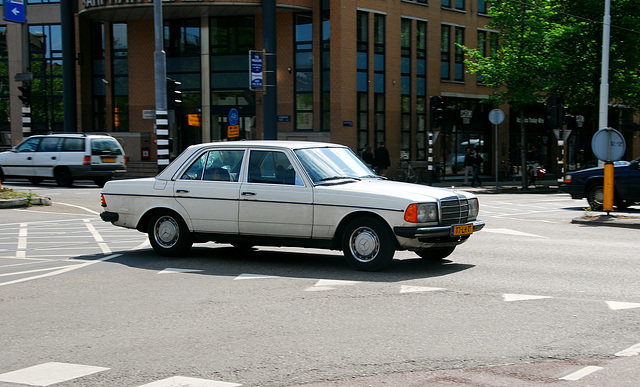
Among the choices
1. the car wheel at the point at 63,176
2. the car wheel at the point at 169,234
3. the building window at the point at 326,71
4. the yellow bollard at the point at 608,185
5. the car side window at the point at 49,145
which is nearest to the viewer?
the car wheel at the point at 169,234

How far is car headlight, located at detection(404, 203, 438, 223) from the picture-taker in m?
9.10

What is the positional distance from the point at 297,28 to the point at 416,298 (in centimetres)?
2983

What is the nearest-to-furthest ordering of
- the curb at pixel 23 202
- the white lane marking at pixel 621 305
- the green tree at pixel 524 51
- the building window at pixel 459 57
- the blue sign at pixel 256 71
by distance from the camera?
the white lane marking at pixel 621 305
the curb at pixel 23 202
the blue sign at pixel 256 71
the green tree at pixel 524 51
the building window at pixel 459 57

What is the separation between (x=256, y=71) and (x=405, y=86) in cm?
869

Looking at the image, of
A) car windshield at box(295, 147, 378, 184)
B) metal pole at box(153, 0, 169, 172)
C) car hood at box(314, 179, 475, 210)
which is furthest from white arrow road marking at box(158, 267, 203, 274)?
metal pole at box(153, 0, 169, 172)

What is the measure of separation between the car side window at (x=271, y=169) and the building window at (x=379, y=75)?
26758 millimetres

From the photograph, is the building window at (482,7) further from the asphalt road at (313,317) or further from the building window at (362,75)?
the asphalt road at (313,317)

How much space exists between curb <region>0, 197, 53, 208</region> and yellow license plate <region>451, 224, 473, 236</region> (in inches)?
501

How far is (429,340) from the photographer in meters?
6.06

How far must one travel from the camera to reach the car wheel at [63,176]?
1058 inches

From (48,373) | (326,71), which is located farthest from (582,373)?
(326,71)

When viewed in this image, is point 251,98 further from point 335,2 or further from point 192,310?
point 192,310

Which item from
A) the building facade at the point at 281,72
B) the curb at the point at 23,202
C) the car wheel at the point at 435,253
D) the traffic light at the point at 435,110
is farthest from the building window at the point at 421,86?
the car wheel at the point at 435,253

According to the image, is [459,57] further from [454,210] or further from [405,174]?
[454,210]
